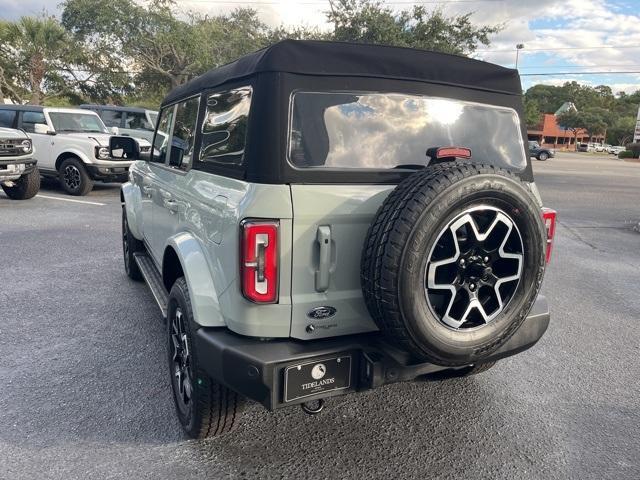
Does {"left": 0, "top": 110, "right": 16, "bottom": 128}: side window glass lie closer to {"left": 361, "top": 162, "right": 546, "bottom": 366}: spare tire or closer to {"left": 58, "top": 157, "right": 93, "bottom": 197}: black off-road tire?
{"left": 58, "top": 157, "right": 93, "bottom": 197}: black off-road tire

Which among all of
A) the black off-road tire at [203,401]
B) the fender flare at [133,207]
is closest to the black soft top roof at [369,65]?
the black off-road tire at [203,401]

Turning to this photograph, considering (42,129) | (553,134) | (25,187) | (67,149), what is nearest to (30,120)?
(42,129)

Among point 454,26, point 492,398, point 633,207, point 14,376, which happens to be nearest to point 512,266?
point 492,398

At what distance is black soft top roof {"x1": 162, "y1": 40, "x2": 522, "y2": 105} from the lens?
228 centimetres

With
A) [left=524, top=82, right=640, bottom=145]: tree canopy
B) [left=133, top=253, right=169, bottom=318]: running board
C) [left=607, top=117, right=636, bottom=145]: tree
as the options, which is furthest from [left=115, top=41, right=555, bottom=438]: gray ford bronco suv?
[left=607, top=117, right=636, bottom=145]: tree

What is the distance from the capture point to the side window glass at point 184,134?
309 cm

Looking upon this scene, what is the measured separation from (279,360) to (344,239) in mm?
606

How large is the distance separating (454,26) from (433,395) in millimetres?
21882

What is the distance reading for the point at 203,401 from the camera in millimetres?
2502

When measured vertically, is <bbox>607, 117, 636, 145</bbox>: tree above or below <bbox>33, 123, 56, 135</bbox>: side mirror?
above

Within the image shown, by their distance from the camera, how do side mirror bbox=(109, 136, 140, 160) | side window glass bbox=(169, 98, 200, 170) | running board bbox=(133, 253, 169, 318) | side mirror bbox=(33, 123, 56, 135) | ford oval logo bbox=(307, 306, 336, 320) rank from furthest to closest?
side mirror bbox=(33, 123, 56, 135) → side mirror bbox=(109, 136, 140, 160) → running board bbox=(133, 253, 169, 318) → side window glass bbox=(169, 98, 200, 170) → ford oval logo bbox=(307, 306, 336, 320)

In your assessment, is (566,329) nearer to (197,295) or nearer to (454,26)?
(197,295)

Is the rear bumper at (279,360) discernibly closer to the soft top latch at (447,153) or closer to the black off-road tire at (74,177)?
the soft top latch at (447,153)

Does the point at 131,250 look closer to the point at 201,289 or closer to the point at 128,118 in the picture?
the point at 201,289
